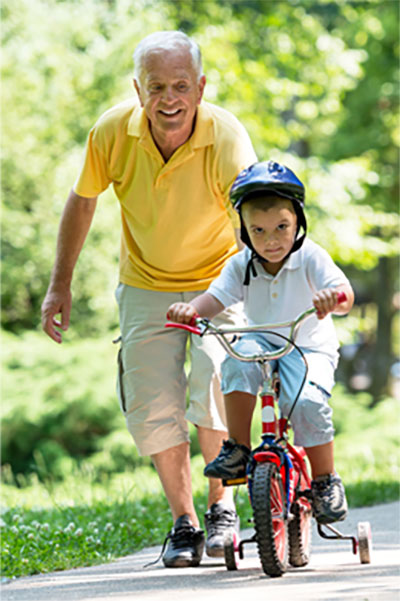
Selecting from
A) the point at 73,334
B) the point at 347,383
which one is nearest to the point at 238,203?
the point at 73,334

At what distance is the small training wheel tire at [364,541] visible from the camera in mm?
4020

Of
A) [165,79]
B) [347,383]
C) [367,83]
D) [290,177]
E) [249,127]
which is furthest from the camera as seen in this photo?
[347,383]

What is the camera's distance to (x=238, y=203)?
392 centimetres

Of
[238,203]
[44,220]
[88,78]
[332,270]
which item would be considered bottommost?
[332,270]

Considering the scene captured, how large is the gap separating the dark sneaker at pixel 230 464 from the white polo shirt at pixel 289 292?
16.8 inches

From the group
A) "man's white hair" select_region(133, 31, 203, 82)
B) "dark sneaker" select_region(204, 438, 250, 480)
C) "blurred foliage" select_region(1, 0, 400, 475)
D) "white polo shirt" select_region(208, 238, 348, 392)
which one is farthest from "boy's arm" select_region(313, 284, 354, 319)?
"blurred foliage" select_region(1, 0, 400, 475)

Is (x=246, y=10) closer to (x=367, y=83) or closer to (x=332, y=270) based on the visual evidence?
(x=367, y=83)

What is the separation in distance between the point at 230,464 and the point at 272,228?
3.11 ft

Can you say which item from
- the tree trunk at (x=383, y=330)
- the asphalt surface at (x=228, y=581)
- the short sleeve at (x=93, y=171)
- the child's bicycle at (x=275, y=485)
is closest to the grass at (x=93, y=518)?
the asphalt surface at (x=228, y=581)

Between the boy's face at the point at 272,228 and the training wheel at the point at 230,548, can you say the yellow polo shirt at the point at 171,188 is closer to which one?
the boy's face at the point at 272,228

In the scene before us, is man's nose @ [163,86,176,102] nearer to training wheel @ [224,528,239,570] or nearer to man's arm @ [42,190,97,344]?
man's arm @ [42,190,97,344]

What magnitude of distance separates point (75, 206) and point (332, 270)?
56.1 inches

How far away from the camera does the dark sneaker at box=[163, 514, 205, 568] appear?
170 inches

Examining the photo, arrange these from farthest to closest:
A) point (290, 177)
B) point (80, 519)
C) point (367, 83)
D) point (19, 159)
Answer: point (367, 83) → point (19, 159) → point (80, 519) → point (290, 177)
